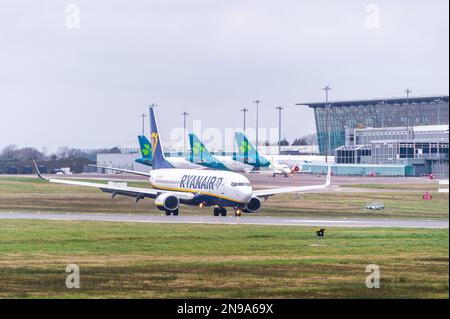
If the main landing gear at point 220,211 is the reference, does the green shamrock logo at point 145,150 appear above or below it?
above

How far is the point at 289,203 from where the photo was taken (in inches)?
4264

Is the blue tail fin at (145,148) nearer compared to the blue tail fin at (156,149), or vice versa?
the blue tail fin at (156,149)

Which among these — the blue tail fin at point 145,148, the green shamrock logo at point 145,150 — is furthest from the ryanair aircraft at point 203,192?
the green shamrock logo at point 145,150

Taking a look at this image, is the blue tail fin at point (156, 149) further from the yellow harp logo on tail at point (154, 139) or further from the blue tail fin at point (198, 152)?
the blue tail fin at point (198, 152)

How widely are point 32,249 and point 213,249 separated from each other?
8.69m

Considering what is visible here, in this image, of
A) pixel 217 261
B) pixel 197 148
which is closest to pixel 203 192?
pixel 217 261

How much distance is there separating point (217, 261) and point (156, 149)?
57.4m

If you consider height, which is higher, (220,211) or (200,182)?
(200,182)

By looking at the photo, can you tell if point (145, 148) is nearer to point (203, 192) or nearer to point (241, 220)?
point (203, 192)

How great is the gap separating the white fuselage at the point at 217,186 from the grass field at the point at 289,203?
2829 mm

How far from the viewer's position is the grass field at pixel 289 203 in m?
92.4
